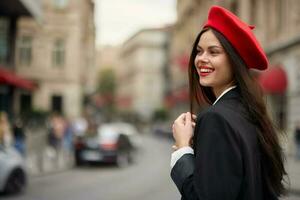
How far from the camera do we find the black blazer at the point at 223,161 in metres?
1.93

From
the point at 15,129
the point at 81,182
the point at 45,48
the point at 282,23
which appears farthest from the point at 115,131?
the point at 45,48

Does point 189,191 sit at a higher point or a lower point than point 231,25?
lower

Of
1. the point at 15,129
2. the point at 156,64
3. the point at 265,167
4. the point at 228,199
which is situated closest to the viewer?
the point at 228,199

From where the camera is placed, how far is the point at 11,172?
10695 mm

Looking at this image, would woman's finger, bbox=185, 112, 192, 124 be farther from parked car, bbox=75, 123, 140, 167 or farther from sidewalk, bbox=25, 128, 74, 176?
parked car, bbox=75, 123, 140, 167

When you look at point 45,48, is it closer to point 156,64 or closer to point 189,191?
point 189,191

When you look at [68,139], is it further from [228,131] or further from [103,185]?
[228,131]

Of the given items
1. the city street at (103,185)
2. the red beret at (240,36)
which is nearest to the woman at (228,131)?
the red beret at (240,36)

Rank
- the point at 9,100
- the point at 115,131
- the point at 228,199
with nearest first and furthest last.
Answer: the point at 228,199 < the point at 115,131 < the point at 9,100

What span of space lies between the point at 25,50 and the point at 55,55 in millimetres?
2214

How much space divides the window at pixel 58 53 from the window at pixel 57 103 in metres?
2.38

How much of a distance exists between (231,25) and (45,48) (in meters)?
37.8

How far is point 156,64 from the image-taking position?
3492 inches

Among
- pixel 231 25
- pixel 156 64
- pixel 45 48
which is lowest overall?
pixel 156 64
